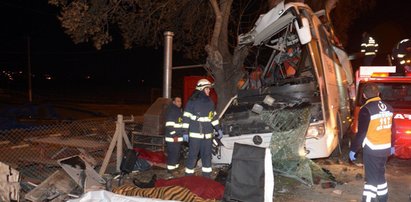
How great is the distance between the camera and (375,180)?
5594 mm

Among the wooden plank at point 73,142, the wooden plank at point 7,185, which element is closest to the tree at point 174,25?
the wooden plank at point 73,142

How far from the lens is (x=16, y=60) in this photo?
62.1m

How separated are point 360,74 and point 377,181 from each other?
215 inches

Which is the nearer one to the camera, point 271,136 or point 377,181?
point 377,181

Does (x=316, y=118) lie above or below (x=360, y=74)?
below

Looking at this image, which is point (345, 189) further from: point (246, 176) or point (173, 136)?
point (173, 136)

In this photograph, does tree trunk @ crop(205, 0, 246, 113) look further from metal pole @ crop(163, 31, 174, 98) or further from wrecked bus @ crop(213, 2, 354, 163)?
wrecked bus @ crop(213, 2, 354, 163)

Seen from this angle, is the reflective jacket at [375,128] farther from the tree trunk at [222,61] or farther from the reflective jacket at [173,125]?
the tree trunk at [222,61]

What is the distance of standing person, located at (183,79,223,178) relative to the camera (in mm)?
7574

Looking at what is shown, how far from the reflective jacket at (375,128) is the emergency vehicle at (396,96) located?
2873 mm

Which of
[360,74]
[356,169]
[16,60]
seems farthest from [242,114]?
[16,60]

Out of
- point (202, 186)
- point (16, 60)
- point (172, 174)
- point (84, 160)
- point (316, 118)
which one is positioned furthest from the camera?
point (16, 60)

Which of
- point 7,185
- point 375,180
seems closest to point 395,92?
point 375,180

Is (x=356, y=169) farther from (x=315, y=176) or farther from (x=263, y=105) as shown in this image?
(x=263, y=105)
